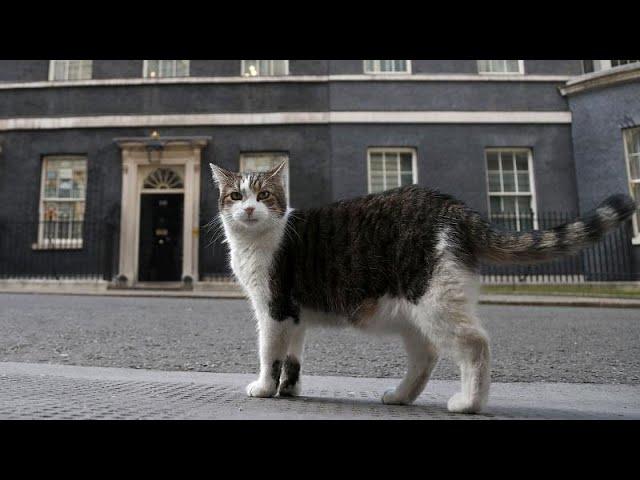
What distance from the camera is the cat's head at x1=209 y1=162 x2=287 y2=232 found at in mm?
2898

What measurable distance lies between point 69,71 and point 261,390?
16387mm

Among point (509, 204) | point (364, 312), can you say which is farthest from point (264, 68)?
point (364, 312)

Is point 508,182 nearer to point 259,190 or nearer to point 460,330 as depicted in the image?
point 259,190

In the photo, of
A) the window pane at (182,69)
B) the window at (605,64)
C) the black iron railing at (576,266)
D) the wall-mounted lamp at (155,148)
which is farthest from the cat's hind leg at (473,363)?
the window at (605,64)

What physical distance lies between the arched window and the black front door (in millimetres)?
291

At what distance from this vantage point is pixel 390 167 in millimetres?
14867

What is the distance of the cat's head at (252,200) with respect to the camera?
2.90 m

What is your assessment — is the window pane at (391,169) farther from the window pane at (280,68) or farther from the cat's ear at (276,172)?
the cat's ear at (276,172)

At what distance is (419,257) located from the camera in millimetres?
2350

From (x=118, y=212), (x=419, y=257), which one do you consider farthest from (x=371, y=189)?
(x=419, y=257)

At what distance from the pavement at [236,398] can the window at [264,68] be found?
13374 mm

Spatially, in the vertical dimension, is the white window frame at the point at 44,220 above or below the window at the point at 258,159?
below

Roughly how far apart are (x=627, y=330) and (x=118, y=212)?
13.3 m
